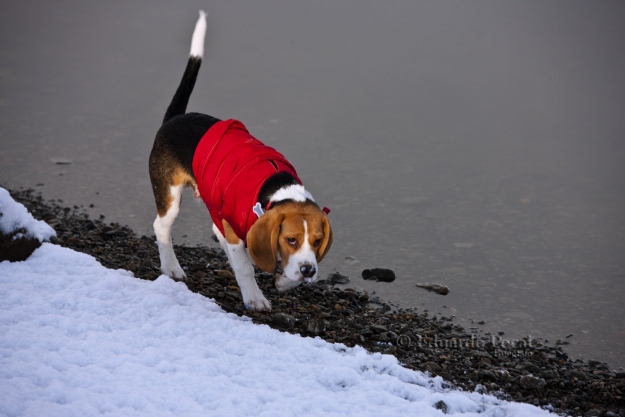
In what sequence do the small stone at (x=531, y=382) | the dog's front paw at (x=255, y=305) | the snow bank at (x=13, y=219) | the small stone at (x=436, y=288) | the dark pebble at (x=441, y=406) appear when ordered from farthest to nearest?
1. the small stone at (x=436, y=288)
2. the dog's front paw at (x=255, y=305)
3. the snow bank at (x=13, y=219)
4. the small stone at (x=531, y=382)
5. the dark pebble at (x=441, y=406)

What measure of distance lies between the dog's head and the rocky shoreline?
0.45m

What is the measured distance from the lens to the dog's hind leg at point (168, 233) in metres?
4.71

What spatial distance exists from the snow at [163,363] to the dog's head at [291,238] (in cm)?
34

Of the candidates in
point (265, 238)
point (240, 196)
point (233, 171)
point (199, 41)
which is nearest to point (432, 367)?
point (265, 238)

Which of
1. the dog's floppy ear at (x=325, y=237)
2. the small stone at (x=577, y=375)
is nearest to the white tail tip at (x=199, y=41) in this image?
the dog's floppy ear at (x=325, y=237)

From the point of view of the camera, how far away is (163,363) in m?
3.35

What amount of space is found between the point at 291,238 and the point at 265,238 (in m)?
0.13

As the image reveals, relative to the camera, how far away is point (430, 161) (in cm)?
671

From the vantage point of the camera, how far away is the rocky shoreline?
3.77 metres

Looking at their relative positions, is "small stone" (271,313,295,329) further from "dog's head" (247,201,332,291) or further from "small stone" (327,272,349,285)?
"small stone" (327,272,349,285)

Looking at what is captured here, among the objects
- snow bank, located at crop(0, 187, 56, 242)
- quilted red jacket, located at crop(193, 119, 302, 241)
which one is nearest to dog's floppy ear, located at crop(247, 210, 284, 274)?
quilted red jacket, located at crop(193, 119, 302, 241)

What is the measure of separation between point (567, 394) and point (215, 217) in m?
2.09

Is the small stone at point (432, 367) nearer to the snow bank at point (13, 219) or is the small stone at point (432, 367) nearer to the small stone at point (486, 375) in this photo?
the small stone at point (486, 375)

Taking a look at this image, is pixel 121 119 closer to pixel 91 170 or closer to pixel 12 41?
pixel 91 170
